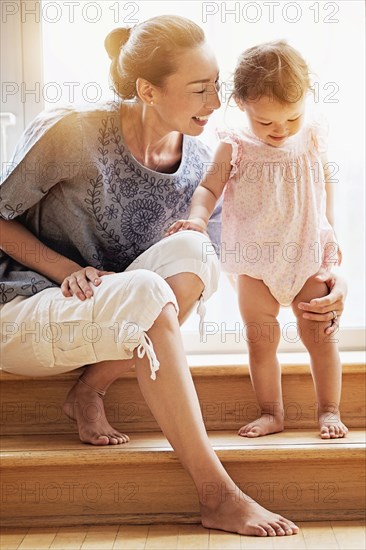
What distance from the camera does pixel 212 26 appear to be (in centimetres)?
254

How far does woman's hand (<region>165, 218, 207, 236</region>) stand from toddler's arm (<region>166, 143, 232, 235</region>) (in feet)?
0.08

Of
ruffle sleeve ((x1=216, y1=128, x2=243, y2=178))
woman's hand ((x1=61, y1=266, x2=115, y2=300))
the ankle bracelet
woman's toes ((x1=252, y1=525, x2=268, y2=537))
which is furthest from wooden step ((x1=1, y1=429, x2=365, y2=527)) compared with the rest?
ruffle sleeve ((x1=216, y1=128, x2=243, y2=178))

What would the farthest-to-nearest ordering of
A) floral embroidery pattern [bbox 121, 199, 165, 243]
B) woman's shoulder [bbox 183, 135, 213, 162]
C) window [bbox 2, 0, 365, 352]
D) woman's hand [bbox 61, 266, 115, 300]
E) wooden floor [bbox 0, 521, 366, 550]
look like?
window [bbox 2, 0, 365, 352] → woman's shoulder [bbox 183, 135, 213, 162] → floral embroidery pattern [bbox 121, 199, 165, 243] → woman's hand [bbox 61, 266, 115, 300] → wooden floor [bbox 0, 521, 366, 550]

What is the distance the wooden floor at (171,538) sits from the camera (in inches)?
69.0

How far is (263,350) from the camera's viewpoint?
2080 millimetres

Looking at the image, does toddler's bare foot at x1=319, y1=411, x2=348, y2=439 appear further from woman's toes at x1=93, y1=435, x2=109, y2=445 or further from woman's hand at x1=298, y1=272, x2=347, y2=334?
woman's toes at x1=93, y1=435, x2=109, y2=445

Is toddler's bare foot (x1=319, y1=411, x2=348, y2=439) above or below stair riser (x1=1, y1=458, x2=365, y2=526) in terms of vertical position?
above

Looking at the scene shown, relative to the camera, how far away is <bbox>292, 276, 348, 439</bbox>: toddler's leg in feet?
6.77

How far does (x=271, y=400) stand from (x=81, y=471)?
47 centimetres

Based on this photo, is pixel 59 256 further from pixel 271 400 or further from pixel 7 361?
pixel 271 400

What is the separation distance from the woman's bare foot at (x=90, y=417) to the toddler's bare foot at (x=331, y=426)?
17.6 inches


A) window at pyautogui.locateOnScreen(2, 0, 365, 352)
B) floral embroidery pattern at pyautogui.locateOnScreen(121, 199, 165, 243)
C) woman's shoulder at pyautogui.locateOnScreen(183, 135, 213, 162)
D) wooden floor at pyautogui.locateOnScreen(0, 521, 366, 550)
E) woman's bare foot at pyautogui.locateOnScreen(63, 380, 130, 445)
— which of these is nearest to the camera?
wooden floor at pyautogui.locateOnScreen(0, 521, 366, 550)

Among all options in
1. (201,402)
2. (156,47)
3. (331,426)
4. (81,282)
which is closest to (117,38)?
(156,47)

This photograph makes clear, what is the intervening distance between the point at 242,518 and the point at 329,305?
538 mm
